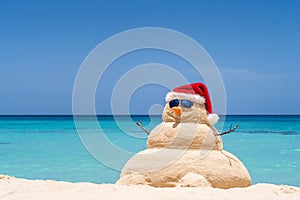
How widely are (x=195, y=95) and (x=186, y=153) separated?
90cm

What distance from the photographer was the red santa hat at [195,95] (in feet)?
21.9

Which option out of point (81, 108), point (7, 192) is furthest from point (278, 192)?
point (81, 108)

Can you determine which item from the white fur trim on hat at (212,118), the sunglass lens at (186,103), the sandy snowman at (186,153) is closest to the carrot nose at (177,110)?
the sandy snowman at (186,153)

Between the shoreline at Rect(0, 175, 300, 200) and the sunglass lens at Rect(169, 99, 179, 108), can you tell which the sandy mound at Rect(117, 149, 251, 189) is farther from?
the sunglass lens at Rect(169, 99, 179, 108)

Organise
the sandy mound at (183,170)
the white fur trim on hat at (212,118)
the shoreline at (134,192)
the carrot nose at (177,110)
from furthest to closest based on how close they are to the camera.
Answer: the white fur trim on hat at (212,118)
the carrot nose at (177,110)
the sandy mound at (183,170)
the shoreline at (134,192)

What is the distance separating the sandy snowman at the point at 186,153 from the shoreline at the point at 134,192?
46cm

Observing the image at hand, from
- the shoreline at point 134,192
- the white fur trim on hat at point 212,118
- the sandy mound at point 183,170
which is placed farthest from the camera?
the white fur trim on hat at point 212,118

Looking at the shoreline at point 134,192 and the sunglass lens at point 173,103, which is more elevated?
the sunglass lens at point 173,103

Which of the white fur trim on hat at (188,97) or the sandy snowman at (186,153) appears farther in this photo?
the white fur trim on hat at (188,97)

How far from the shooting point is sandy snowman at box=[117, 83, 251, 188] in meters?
6.30

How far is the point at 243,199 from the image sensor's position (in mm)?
5184

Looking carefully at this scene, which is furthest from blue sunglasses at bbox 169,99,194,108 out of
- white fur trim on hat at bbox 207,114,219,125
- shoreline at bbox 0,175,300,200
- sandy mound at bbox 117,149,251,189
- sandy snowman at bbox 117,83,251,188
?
shoreline at bbox 0,175,300,200

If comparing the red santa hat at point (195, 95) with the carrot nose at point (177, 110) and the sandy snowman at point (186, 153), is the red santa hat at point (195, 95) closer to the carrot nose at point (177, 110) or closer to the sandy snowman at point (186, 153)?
the sandy snowman at point (186, 153)

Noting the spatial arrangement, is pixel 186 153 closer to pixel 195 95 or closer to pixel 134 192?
pixel 195 95
